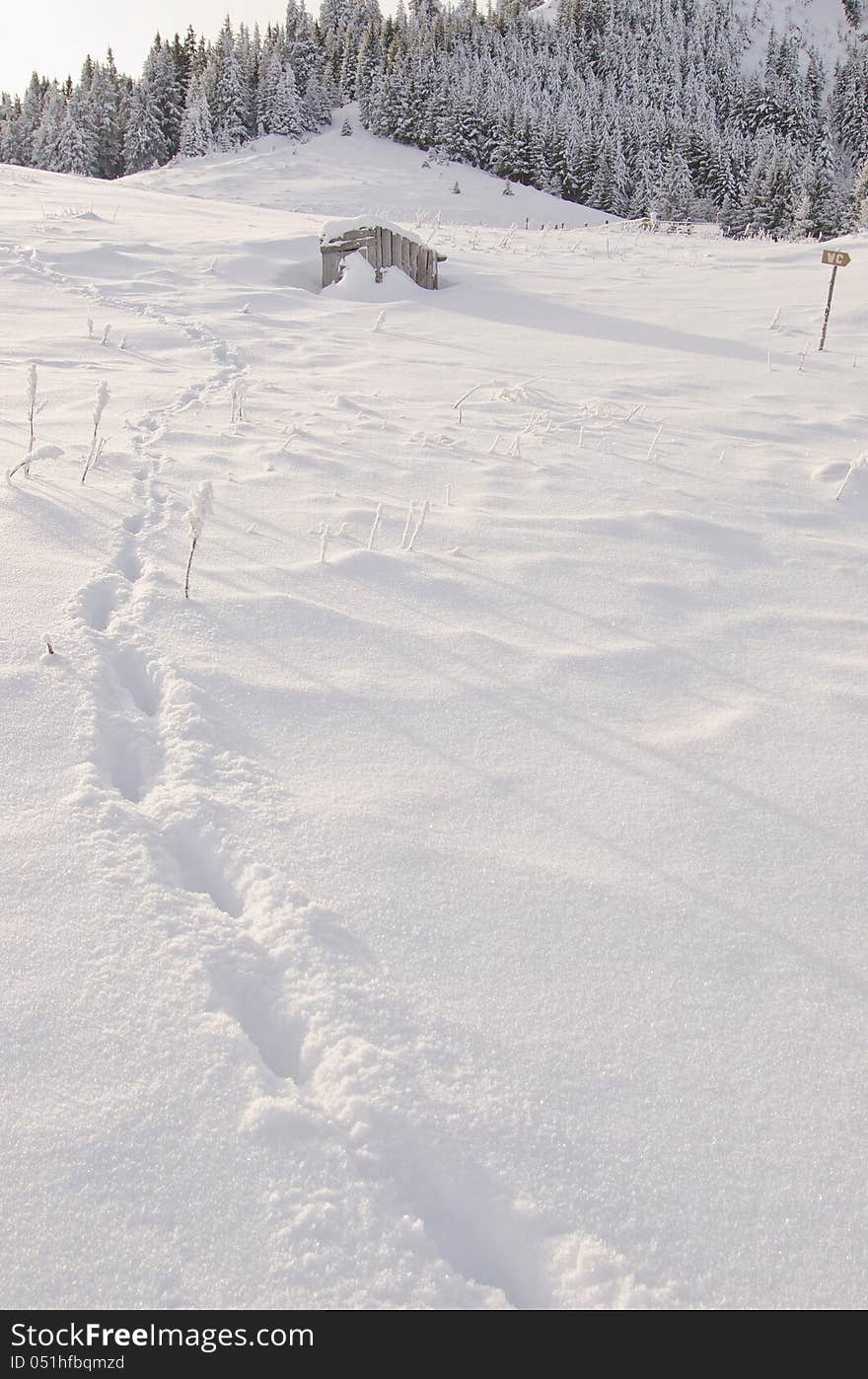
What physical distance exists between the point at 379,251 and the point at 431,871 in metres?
10.7

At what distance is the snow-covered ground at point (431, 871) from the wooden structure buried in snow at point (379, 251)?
6.67 metres

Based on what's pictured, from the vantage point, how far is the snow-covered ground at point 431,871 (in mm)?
1355

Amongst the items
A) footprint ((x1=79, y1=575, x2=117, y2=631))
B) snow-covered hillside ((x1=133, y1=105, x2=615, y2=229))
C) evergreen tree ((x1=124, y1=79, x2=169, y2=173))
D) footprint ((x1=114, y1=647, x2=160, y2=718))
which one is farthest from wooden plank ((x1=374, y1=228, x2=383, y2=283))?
evergreen tree ((x1=124, y1=79, x2=169, y2=173))

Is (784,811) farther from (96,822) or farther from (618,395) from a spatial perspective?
(618,395)

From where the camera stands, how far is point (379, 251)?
10.7 m

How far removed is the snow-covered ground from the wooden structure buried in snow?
263 inches

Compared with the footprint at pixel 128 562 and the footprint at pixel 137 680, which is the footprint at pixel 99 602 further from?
the footprint at pixel 137 680

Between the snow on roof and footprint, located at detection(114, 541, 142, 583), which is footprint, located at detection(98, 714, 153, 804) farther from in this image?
the snow on roof

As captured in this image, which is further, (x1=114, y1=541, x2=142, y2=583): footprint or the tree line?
the tree line

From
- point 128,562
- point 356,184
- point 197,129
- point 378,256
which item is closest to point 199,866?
point 128,562

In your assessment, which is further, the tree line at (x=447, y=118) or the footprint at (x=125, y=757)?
the tree line at (x=447, y=118)

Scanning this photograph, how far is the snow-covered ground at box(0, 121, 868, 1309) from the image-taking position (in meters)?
1.36

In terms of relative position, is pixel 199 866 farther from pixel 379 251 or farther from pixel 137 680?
pixel 379 251

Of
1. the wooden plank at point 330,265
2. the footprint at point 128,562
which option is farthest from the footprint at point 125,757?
the wooden plank at point 330,265
